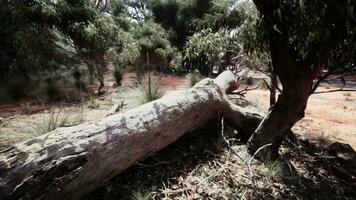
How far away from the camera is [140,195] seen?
1852 mm

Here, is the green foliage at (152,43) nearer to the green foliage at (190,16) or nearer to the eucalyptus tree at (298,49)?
the green foliage at (190,16)

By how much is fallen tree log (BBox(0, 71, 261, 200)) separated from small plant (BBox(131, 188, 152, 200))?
0.21 m

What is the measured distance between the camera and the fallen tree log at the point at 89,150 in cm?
143

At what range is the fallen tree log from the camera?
1.43 metres

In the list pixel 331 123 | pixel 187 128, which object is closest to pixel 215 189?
pixel 187 128

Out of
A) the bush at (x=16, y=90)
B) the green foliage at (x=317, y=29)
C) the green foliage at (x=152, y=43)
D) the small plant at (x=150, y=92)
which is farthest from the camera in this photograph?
the green foliage at (x=152, y=43)

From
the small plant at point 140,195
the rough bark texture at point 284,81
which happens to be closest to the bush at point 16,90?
the small plant at point 140,195

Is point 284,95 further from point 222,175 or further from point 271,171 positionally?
point 222,175

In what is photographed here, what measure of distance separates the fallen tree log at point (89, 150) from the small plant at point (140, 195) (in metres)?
0.21

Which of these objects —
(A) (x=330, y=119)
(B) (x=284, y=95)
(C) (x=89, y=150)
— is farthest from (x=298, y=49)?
(A) (x=330, y=119)

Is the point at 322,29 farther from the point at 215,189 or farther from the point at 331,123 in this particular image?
the point at 331,123

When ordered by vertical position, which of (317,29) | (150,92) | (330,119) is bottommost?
(330,119)

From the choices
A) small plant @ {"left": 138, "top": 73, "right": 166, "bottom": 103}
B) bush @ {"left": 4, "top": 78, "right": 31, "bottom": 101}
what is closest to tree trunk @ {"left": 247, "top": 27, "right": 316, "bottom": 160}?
small plant @ {"left": 138, "top": 73, "right": 166, "bottom": 103}

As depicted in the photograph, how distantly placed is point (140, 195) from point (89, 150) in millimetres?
502
